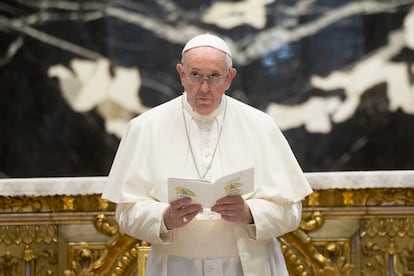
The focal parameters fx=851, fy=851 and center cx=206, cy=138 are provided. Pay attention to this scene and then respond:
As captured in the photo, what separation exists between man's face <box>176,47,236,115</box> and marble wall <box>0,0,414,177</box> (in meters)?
2.77

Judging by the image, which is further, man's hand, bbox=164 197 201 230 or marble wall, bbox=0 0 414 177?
marble wall, bbox=0 0 414 177

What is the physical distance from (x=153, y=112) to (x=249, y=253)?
848 millimetres

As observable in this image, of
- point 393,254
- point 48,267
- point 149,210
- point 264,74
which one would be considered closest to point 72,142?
point 48,267

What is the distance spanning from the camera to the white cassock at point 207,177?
3.89 metres

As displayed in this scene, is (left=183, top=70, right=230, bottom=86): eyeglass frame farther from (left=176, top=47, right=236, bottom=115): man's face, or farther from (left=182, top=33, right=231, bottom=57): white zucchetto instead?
(left=182, top=33, right=231, bottom=57): white zucchetto

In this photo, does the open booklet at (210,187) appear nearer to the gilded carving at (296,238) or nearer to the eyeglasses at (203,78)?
the eyeglasses at (203,78)

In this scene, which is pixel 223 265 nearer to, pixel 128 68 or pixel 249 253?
pixel 249 253

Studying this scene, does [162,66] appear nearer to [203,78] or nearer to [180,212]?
[203,78]

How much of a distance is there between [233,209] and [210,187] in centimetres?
19

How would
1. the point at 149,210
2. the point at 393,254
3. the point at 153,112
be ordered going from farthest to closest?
the point at 393,254, the point at 153,112, the point at 149,210

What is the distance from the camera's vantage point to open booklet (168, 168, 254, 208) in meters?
3.56

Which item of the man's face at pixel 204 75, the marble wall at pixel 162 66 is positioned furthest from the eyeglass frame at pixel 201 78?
the marble wall at pixel 162 66

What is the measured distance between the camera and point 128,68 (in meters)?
6.78

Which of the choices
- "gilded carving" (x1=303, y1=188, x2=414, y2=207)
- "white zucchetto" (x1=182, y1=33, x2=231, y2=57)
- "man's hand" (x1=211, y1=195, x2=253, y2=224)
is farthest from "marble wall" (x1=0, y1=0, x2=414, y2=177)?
"man's hand" (x1=211, y1=195, x2=253, y2=224)
